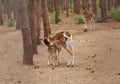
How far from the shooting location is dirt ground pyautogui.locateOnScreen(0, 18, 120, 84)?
12.8 metres

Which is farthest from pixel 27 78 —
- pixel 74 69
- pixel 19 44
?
pixel 19 44

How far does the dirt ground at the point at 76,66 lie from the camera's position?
12.8 meters

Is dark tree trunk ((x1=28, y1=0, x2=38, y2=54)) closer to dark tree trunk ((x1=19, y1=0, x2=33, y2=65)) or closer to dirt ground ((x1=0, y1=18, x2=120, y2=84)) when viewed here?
dirt ground ((x1=0, y1=18, x2=120, y2=84))

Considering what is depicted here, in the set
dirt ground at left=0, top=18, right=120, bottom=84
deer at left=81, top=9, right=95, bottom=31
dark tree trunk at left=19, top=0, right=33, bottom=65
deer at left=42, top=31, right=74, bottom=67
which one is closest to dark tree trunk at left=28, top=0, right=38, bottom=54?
dirt ground at left=0, top=18, right=120, bottom=84

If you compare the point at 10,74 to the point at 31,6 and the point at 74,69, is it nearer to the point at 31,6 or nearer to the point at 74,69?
the point at 74,69

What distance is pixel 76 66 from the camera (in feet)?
49.8

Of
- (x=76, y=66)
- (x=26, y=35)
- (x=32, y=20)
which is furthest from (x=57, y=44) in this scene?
(x=32, y=20)

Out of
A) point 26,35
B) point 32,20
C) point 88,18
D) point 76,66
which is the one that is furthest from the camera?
point 88,18

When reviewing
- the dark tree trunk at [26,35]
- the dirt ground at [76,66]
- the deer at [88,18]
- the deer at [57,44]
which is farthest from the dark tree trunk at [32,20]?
the deer at [88,18]

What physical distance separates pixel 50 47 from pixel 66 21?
2123cm

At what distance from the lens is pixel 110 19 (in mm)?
34719

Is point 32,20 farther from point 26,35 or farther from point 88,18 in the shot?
point 88,18

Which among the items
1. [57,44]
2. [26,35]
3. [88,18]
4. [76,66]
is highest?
[26,35]

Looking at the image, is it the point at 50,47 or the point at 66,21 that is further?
the point at 66,21
